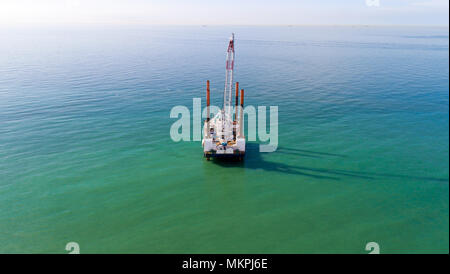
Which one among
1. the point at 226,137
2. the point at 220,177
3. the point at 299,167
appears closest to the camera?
the point at 220,177

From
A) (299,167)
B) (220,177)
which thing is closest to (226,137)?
(220,177)

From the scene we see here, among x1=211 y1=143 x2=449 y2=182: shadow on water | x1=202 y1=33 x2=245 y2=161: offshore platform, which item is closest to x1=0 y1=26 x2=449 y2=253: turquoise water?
x1=211 y1=143 x2=449 y2=182: shadow on water

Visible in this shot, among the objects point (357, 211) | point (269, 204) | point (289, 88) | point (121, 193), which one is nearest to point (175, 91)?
point (289, 88)

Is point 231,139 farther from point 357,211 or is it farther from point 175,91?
point 175,91

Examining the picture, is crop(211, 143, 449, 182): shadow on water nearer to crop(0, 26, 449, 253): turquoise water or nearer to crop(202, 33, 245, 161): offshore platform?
crop(0, 26, 449, 253): turquoise water

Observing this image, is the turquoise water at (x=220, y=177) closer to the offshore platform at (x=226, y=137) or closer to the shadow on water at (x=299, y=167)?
the shadow on water at (x=299, y=167)

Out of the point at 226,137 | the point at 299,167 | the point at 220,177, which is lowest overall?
the point at 220,177

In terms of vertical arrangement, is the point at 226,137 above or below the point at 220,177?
above

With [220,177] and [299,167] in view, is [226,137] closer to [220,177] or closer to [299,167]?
[220,177]

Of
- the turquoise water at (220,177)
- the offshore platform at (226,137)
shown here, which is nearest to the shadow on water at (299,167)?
the turquoise water at (220,177)
